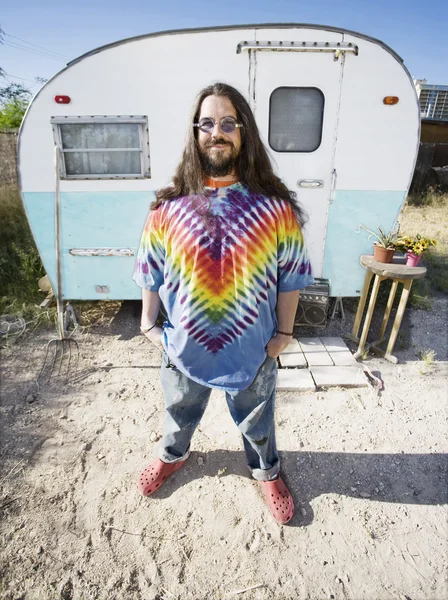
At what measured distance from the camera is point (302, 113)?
3.64m

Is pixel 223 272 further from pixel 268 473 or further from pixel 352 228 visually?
pixel 352 228

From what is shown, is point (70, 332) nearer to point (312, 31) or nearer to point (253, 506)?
point (253, 506)

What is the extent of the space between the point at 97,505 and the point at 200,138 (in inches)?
88.6

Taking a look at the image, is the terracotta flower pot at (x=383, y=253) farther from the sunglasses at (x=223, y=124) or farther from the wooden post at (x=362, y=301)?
the sunglasses at (x=223, y=124)

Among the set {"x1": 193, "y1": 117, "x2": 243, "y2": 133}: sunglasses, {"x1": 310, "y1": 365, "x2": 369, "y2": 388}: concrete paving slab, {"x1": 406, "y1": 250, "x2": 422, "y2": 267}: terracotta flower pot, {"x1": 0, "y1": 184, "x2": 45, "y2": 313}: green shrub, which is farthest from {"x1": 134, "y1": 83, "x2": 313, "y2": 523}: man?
{"x1": 0, "y1": 184, "x2": 45, "y2": 313}: green shrub

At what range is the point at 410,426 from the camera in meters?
3.12

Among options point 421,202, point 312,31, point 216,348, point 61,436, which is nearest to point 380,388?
point 216,348

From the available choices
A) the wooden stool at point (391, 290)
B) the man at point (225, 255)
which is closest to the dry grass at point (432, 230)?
the wooden stool at point (391, 290)

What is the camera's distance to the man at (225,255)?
70.3 inches

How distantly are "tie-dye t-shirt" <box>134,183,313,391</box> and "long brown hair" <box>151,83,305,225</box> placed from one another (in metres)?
0.05

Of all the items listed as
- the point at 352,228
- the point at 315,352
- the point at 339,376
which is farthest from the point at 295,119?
the point at 339,376

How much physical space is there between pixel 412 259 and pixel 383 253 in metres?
0.31

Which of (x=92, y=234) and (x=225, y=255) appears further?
(x=92, y=234)

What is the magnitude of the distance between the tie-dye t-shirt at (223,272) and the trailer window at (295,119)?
2186 mm
